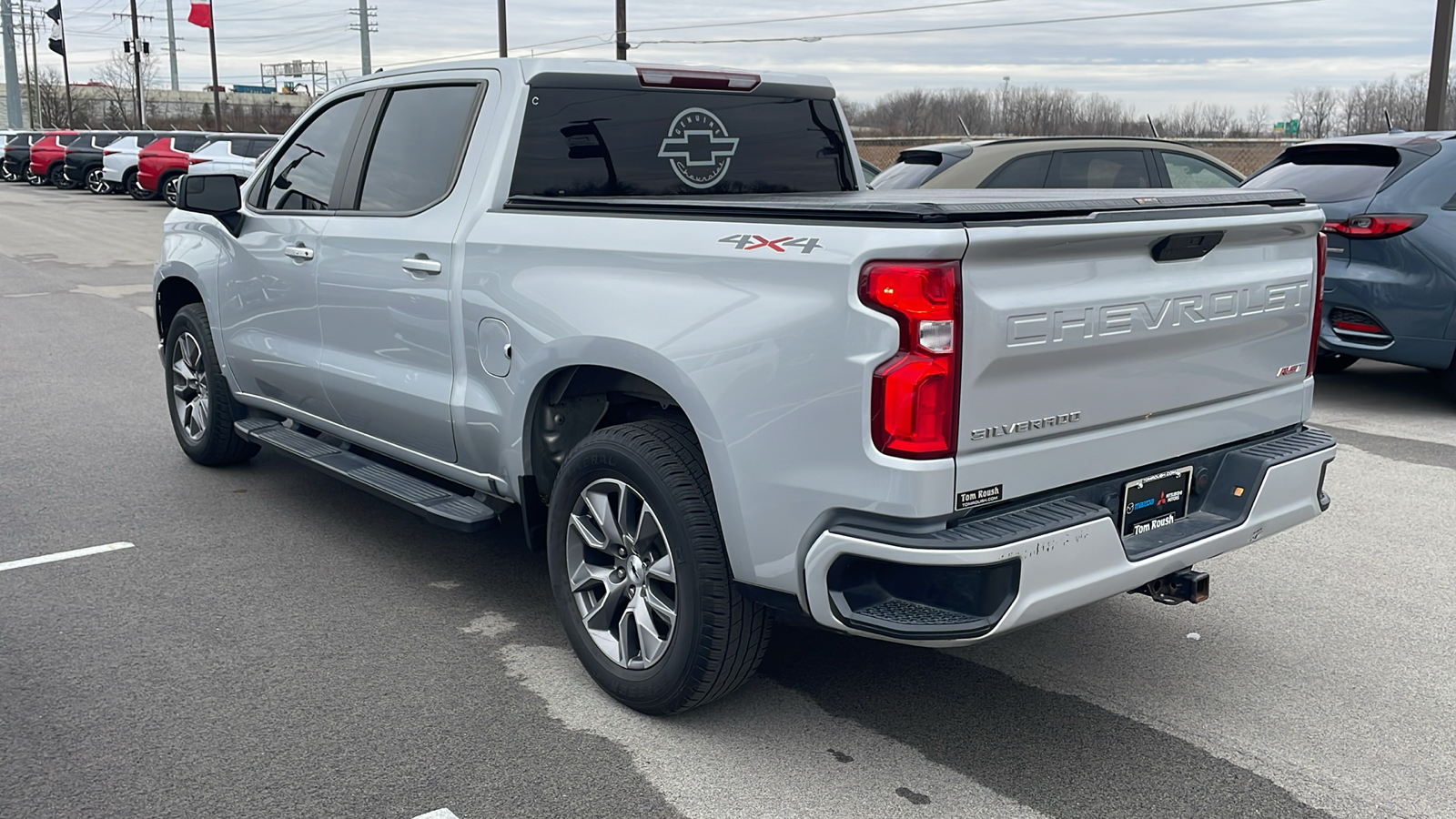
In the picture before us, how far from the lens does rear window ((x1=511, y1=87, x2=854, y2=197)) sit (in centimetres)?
442

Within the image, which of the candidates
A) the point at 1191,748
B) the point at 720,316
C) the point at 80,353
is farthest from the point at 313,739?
the point at 80,353

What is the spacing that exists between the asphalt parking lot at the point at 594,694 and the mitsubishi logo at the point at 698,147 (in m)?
1.69

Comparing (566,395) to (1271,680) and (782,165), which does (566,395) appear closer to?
(782,165)

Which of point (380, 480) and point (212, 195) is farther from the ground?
point (212, 195)

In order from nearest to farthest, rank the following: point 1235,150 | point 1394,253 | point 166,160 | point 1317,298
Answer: point 1317,298, point 1394,253, point 1235,150, point 166,160

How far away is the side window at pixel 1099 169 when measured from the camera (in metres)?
9.30

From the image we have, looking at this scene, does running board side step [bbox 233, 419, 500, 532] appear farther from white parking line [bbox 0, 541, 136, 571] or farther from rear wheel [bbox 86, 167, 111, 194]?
rear wheel [bbox 86, 167, 111, 194]

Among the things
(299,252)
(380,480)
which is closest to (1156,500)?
(380,480)

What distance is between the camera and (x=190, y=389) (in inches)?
258

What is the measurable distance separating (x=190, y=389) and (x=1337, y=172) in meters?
7.20

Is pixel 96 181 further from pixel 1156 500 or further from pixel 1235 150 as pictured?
pixel 1156 500

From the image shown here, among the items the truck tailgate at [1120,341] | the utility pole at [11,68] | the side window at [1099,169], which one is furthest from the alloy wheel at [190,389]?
the utility pole at [11,68]

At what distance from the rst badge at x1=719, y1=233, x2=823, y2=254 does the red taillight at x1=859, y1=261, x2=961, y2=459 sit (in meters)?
0.19

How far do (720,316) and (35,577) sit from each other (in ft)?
10.6
